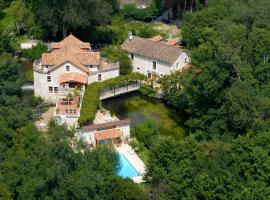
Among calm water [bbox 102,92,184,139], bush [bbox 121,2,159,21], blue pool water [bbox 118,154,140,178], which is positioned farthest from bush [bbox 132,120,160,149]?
bush [bbox 121,2,159,21]

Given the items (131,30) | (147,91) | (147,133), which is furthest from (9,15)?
(147,133)

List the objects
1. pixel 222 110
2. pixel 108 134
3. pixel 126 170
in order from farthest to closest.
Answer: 1. pixel 108 134
2. pixel 222 110
3. pixel 126 170

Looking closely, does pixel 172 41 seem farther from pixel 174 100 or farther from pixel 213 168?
pixel 213 168

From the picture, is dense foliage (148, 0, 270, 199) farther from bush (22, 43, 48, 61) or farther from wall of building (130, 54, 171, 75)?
bush (22, 43, 48, 61)

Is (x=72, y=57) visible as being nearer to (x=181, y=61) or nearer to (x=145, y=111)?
(x=145, y=111)

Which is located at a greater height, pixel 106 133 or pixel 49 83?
pixel 49 83

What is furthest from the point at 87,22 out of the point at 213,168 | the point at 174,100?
the point at 213,168
